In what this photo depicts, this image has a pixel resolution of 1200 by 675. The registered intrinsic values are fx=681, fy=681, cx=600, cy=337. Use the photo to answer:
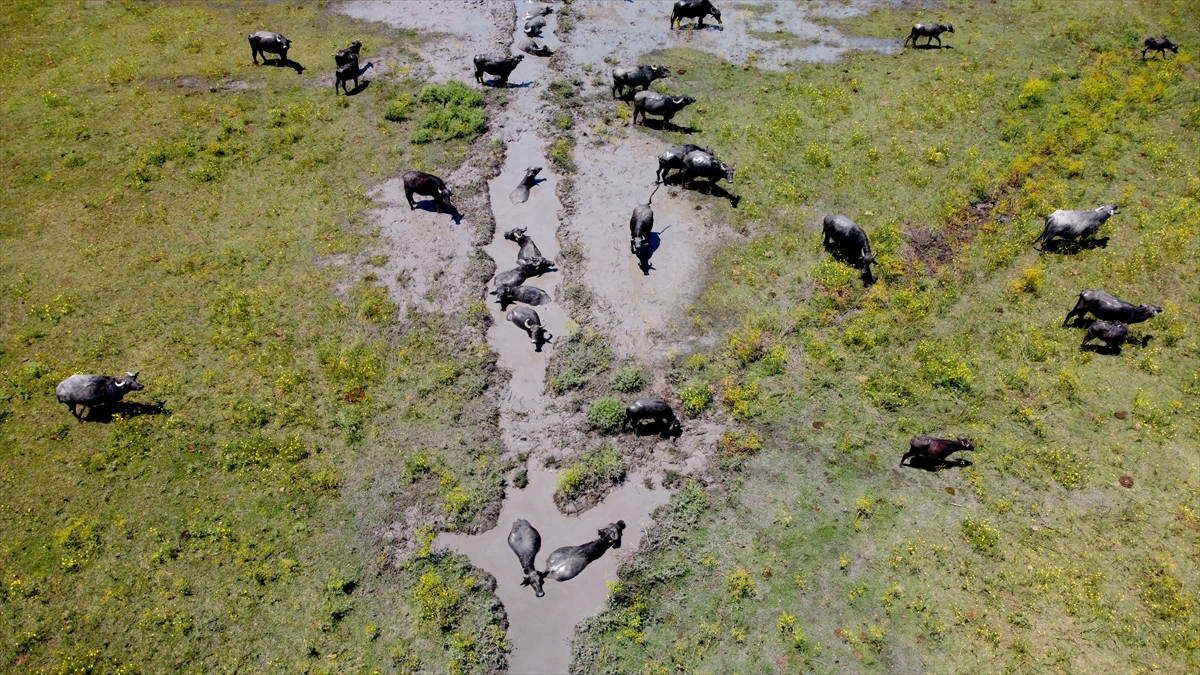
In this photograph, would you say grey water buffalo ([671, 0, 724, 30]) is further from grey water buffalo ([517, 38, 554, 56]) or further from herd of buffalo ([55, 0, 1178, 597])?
grey water buffalo ([517, 38, 554, 56])

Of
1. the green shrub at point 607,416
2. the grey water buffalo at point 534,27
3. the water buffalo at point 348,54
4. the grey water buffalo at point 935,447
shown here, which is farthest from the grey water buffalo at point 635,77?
the grey water buffalo at point 935,447

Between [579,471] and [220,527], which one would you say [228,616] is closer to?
[220,527]

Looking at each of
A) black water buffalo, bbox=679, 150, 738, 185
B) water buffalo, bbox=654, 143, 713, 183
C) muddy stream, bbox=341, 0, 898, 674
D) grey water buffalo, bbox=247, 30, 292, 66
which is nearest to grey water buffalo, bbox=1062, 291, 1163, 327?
muddy stream, bbox=341, 0, 898, 674

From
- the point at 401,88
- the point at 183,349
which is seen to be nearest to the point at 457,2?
the point at 401,88

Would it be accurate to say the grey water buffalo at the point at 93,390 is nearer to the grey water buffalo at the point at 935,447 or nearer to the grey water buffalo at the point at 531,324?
the grey water buffalo at the point at 531,324

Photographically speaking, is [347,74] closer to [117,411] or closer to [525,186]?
[525,186]

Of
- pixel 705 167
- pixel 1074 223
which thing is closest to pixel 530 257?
pixel 705 167
